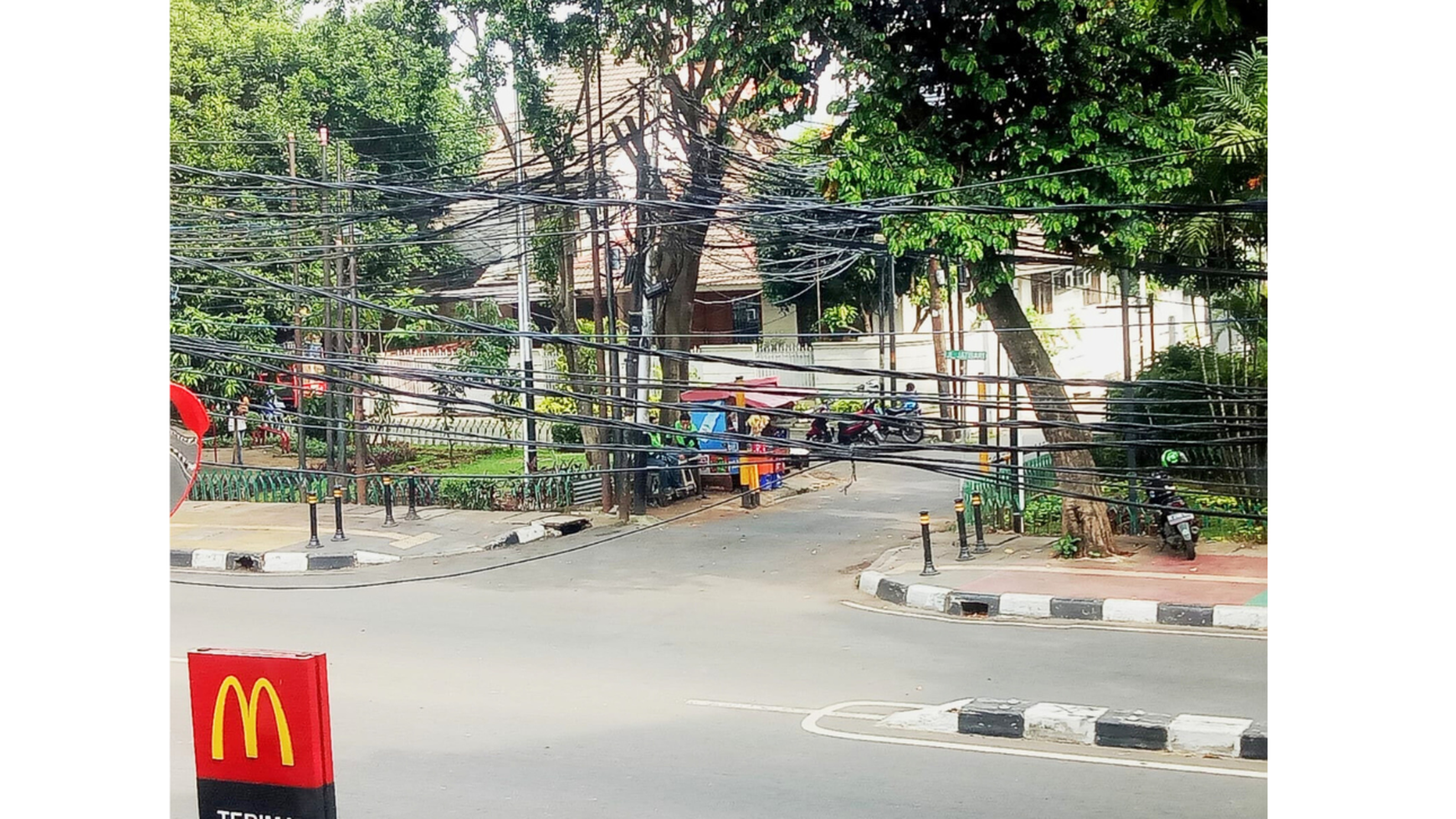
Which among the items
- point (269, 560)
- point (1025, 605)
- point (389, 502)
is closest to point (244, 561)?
point (269, 560)

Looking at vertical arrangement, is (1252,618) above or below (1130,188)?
below

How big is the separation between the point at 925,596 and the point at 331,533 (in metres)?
1.43

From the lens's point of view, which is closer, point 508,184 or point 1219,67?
point 1219,67

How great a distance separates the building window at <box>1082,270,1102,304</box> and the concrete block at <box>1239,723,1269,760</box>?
85 centimetres

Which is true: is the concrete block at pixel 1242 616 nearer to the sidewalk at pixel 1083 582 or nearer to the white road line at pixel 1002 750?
the sidewalk at pixel 1083 582

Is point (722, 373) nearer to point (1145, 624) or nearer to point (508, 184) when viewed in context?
point (508, 184)

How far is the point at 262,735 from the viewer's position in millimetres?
1675

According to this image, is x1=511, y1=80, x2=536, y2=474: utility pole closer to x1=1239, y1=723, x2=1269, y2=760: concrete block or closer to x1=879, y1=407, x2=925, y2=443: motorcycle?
x1=879, y1=407, x2=925, y2=443: motorcycle

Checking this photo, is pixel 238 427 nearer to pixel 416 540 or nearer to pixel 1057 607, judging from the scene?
pixel 416 540

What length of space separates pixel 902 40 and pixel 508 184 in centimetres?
90

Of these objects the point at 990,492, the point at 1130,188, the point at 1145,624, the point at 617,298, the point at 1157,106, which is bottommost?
the point at 1145,624

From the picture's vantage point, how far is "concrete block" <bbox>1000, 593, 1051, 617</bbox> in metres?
2.57

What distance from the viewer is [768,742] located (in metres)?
2.53

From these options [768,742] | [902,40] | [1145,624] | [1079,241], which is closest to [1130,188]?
[1079,241]
